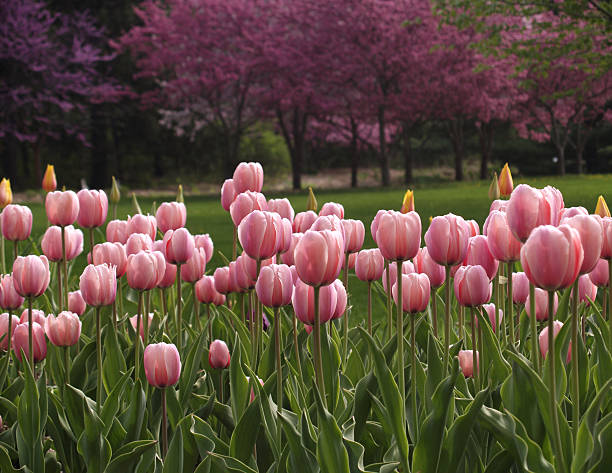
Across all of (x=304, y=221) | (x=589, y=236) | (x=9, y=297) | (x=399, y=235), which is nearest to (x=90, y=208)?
(x=9, y=297)

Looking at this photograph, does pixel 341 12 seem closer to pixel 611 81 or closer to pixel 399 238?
pixel 611 81

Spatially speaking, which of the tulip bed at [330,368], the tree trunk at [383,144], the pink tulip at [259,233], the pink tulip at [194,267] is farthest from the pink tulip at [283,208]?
the tree trunk at [383,144]

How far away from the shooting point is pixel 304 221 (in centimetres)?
206

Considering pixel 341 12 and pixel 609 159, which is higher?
pixel 341 12

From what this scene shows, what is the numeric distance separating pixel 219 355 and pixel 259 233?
558 millimetres

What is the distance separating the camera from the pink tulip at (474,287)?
60.2 inches

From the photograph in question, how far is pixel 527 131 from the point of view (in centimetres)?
3319

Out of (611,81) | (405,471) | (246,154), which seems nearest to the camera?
(405,471)

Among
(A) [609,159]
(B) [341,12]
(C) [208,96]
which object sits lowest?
(A) [609,159]

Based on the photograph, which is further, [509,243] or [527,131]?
[527,131]

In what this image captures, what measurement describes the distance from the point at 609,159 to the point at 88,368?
36.2 meters

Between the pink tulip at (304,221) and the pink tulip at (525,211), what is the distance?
827 millimetres

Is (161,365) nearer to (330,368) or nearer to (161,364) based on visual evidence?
(161,364)

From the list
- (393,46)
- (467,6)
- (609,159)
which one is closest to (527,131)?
(609,159)
